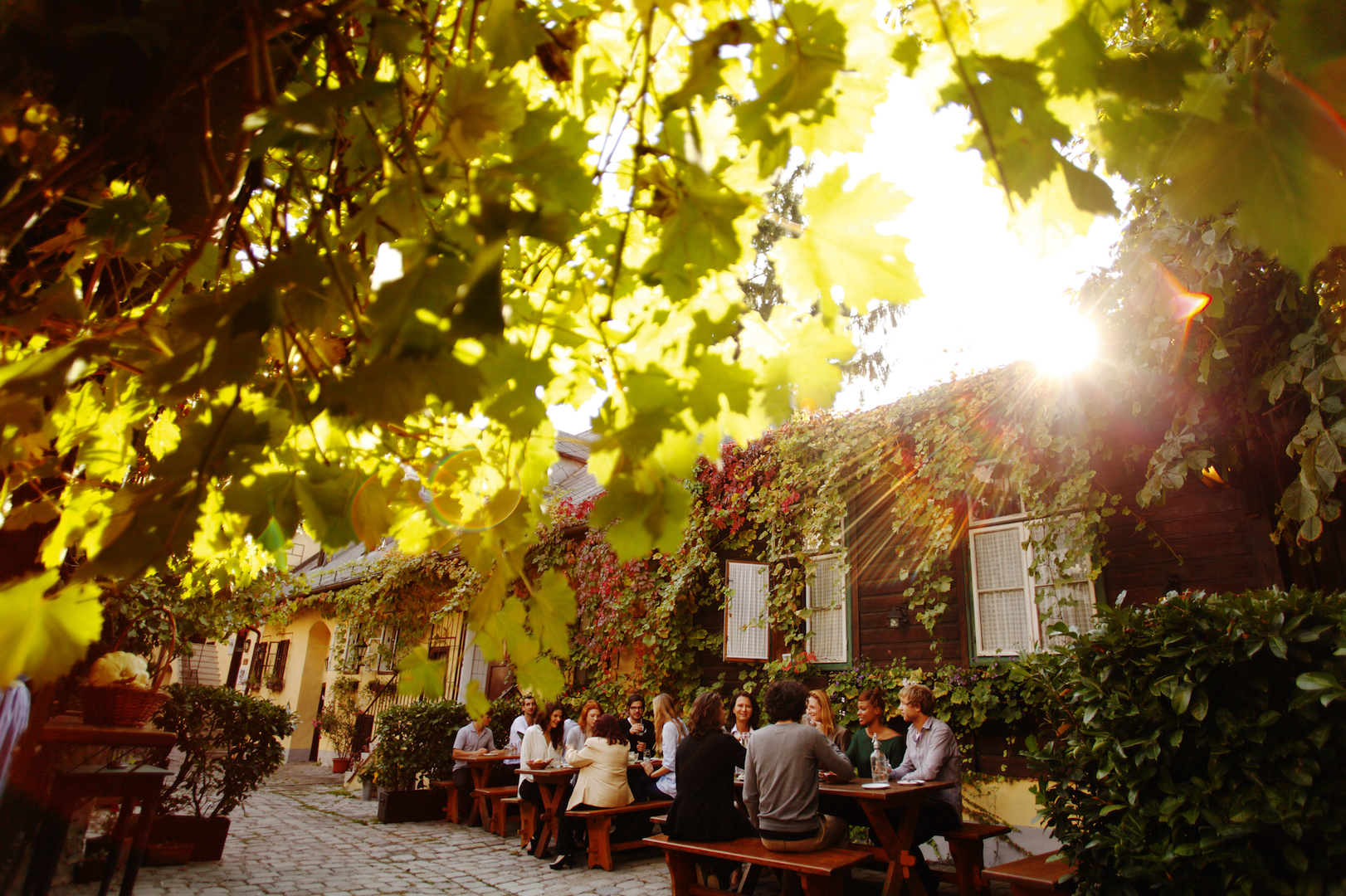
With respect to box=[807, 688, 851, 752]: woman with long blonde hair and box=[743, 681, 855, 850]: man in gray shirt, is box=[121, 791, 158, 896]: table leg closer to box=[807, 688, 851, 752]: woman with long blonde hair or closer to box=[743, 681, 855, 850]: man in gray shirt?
box=[743, 681, 855, 850]: man in gray shirt

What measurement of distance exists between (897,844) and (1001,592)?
308 cm

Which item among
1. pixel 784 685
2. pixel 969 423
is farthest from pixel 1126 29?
pixel 784 685

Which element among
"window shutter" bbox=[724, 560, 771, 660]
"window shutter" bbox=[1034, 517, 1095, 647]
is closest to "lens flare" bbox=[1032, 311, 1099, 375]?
"window shutter" bbox=[1034, 517, 1095, 647]

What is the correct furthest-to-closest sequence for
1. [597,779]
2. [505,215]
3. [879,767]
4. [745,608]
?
1. [745,608]
2. [597,779]
3. [879,767]
4. [505,215]

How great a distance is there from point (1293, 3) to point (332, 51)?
3.86 ft

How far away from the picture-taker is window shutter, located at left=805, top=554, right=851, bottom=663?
8156 millimetres

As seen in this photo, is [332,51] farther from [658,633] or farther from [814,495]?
[658,633]

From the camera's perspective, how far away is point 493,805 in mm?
8242

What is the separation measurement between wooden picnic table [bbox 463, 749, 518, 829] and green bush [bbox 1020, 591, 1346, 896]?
6.34 metres

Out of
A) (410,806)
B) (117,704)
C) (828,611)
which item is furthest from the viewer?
(410,806)

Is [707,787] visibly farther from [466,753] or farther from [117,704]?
[466,753]

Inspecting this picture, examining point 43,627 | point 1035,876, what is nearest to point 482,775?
point 1035,876

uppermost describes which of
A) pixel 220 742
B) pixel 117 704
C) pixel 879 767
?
pixel 117 704

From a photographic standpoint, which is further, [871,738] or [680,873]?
[871,738]
